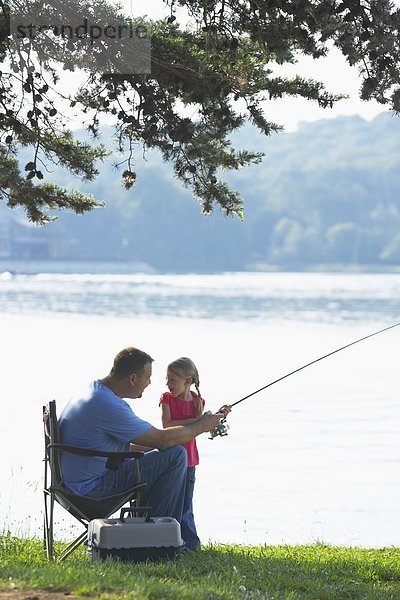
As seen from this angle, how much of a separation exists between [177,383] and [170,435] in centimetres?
63

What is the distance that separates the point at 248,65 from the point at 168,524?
316 cm

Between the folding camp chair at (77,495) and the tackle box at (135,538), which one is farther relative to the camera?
the folding camp chair at (77,495)

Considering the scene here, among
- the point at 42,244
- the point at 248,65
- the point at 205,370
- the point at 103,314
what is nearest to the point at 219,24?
the point at 248,65

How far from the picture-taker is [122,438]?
523 centimetres

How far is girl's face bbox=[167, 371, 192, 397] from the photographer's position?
5.85m

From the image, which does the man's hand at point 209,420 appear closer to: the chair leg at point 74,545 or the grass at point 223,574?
the grass at point 223,574

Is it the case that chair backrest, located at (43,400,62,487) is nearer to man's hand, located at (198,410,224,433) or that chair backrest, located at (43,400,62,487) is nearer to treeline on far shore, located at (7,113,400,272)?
man's hand, located at (198,410,224,433)

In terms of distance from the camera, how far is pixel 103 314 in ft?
146

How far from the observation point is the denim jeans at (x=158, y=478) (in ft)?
17.4

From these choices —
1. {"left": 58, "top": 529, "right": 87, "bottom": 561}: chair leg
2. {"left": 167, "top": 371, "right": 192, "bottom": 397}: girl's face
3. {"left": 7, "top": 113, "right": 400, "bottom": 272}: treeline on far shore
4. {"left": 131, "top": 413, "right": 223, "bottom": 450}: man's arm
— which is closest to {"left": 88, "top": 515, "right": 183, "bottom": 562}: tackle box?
{"left": 58, "top": 529, "right": 87, "bottom": 561}: chair leg

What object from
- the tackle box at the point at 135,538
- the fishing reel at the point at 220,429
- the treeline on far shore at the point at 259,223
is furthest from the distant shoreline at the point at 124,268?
the tackle box at the point at 135,538

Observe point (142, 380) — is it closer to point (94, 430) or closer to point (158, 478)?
point (94, 430)

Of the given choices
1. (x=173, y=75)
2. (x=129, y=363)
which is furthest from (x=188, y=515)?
(x=173, y=75)

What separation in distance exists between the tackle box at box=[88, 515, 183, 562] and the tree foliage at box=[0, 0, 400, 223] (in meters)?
2.51
